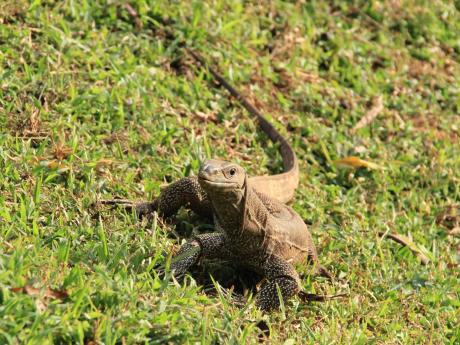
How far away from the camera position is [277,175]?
7.20 m

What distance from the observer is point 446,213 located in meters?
8.02

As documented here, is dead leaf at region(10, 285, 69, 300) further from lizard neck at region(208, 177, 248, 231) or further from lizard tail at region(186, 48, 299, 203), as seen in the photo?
lizard tail at region(186, 48, 299, 203)

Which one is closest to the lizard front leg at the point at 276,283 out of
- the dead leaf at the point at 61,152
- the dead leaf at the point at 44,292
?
the dead leaf at the point at 44,292

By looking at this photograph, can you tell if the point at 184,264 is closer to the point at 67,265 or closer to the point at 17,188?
the point at 67,265

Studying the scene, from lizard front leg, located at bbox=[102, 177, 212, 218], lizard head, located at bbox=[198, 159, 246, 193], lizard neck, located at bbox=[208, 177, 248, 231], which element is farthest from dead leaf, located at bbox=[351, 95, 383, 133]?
lizard head, located at bbox=[198, 159, 246, 193]

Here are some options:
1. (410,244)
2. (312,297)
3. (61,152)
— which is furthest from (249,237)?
(410,244)

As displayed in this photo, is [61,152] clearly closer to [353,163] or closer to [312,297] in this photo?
[312,297]

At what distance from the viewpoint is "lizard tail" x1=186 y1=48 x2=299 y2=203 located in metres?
6.94

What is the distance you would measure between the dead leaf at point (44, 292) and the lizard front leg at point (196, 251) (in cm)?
112

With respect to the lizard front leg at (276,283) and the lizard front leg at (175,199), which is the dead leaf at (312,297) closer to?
the lizard front leg at (276,283)

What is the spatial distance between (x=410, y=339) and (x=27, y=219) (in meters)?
2.63

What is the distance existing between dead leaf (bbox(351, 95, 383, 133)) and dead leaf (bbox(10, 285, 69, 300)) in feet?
15.6

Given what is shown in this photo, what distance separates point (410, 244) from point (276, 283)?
6.06ft

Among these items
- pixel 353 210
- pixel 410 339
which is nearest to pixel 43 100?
pixel 353 210
